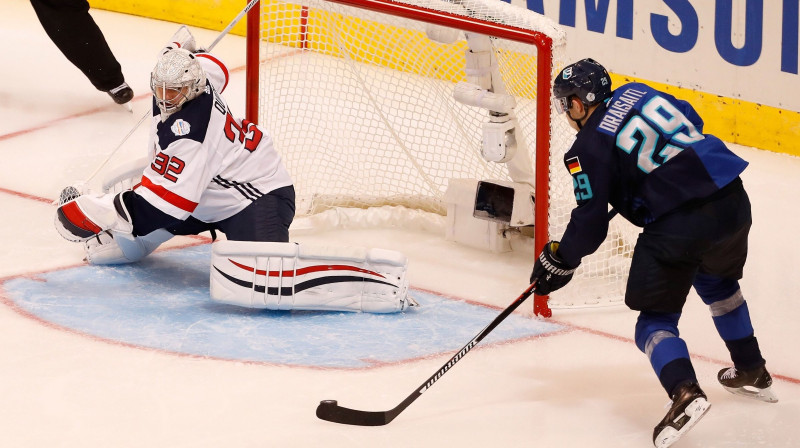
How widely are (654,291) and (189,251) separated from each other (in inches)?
76.2

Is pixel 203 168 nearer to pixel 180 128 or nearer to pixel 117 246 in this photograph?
pixel 180 128

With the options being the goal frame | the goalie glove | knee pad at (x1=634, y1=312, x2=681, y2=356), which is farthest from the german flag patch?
the goalie glove

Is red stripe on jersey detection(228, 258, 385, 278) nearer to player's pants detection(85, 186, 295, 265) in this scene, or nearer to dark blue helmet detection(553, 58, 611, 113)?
player's pants detection(85, 186, 295, 265)

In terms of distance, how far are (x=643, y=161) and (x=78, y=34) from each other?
3413 millimetres

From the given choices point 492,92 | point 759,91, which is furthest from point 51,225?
point 759,91

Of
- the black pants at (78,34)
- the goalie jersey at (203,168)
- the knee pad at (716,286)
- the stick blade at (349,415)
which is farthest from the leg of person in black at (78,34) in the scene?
the knee pad at (716,286)

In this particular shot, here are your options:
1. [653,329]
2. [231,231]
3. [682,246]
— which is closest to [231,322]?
[231,231]

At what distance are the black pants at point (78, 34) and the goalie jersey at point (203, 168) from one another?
5.64 ft

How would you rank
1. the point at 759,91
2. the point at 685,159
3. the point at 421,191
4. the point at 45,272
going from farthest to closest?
the point at 759,91 → the point at 421,191 → the point at 45,272 → the point at 685,159

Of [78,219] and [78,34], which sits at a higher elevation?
[78,34]

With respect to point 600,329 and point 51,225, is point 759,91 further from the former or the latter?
point 51,225

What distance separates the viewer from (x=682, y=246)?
3.26 m

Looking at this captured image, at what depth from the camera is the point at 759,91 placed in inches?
212

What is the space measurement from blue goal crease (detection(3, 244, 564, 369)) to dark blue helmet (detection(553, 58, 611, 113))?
0.92 meters
